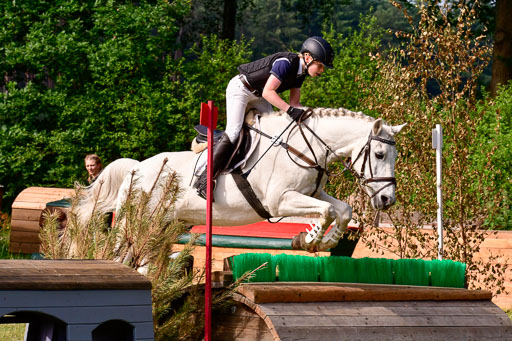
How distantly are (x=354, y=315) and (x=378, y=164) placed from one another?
1.14 metres

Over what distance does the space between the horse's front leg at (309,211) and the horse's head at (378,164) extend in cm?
32

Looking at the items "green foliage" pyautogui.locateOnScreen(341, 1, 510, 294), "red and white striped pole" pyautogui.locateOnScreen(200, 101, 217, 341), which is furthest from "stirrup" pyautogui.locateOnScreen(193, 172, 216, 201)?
"green foliage" pyautogui.locateOnScreen(341, 1, 510, 294)

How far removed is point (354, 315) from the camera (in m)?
4.91

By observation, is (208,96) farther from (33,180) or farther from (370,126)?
(370,126)

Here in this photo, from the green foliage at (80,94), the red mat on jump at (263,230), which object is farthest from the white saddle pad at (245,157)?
the green foliage at (80,94)

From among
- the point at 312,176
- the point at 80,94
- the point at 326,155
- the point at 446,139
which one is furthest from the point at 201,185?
the point at 80,94

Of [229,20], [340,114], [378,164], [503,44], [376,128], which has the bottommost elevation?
[378,164]

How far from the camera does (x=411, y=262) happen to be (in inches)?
231

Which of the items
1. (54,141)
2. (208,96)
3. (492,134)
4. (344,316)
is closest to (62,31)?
(54,141)

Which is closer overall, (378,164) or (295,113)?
(378,164)

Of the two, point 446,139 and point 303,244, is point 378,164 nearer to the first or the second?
point 303,244

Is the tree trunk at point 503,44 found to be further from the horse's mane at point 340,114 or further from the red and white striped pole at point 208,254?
the red and white striped pole at point 208,254

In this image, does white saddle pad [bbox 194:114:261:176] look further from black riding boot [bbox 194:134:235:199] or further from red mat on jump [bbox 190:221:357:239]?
red mat on jump [bbox 190:221:357:239]

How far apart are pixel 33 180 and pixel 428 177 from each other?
28.0 ft
